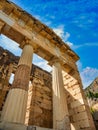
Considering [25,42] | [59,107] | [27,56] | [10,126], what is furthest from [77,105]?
[10,126]

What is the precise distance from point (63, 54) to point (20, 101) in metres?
6.97

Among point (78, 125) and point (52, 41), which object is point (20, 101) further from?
point (52, 41)

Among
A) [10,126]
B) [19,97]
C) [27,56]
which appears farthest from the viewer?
[27,56]

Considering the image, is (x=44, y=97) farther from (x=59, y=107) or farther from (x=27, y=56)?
(x=27, y=56)

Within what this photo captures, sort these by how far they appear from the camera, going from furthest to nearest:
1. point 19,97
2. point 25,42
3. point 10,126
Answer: point 25,42 → point 19,97 → point 10,126

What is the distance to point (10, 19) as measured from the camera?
8.84 meters

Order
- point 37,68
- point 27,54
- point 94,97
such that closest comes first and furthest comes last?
point 27,54 < point 37,68 < point 94,97

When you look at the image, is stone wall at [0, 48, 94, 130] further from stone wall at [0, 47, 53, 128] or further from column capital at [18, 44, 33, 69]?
column capital at [18, 44, 33, 69]

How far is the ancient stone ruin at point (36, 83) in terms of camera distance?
6.17m

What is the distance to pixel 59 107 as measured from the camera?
300 inches

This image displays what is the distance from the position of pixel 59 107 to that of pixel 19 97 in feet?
8.72

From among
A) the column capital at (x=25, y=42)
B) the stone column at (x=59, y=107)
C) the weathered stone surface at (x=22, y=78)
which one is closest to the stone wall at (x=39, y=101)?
the stone column at (x=59, y=107)

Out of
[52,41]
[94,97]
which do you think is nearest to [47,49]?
[52,41]

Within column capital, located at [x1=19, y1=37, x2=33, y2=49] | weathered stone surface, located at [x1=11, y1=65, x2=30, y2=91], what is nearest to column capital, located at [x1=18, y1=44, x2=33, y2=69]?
column capital, located at [x1=19, y1=37, x2=33, y2=49]
